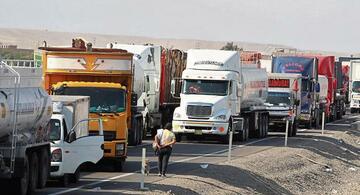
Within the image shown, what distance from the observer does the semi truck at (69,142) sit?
68.9ft

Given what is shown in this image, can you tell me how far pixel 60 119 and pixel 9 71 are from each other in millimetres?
3692

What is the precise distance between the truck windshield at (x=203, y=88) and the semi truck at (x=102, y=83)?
859 centimetres

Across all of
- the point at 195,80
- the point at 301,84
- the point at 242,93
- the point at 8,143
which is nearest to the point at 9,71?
the point at 8,143

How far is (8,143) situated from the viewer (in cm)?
1764

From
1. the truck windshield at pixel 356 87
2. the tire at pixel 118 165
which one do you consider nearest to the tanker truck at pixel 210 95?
the tire at pixel 118 165

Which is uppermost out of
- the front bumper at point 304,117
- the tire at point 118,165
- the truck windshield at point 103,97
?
the truck windshield at point 103,97

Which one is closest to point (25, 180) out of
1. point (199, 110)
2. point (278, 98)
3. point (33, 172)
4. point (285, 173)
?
point (33, 172)

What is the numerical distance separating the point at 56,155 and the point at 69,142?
42 cm

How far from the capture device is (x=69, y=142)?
21109 millimetres

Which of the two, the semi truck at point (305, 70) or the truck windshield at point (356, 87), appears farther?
the truck windshield at point (356, 87)

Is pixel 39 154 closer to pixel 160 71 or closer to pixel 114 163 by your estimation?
Answer: pixel 114 163

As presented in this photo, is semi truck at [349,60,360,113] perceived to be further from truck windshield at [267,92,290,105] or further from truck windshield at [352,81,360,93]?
truck windshield at [267,92,290,105]

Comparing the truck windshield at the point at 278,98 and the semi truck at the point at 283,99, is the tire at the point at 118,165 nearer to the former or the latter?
the semi truck at the point at 283,99

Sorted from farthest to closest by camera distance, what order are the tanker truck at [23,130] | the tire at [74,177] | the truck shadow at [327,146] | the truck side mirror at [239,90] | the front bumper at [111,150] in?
1. the truck shadow at [327,146]
2. the truck side mirror at [239,90]
3. the front bumper at [111,150]
4. the tire at [74,177]
5. the tanker truck at [23,130]
